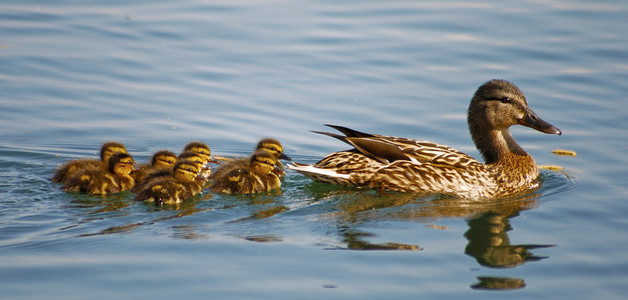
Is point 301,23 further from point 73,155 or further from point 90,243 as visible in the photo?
point 90,243

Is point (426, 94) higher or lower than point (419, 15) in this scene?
lower

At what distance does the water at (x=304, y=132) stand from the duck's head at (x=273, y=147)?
0.26 metres

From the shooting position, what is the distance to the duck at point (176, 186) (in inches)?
262

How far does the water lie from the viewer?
5422mm

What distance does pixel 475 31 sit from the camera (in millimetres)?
11562

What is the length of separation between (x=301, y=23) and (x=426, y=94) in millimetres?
2771

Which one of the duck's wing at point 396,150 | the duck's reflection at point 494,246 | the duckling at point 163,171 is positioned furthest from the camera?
the duck's wing at point 396,150

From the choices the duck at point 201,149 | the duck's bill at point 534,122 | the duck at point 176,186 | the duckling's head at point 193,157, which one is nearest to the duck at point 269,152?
the duck at point 201,149

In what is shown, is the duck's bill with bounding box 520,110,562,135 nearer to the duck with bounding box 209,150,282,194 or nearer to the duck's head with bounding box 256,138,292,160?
the duck's head with bounding box 256,138,292,160

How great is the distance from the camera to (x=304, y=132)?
8867mm

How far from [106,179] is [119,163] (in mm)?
233

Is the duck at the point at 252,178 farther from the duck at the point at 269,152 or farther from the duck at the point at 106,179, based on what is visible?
the duck at the point at 106,179

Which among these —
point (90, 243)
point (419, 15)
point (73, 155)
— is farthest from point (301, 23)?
point (90, 243)

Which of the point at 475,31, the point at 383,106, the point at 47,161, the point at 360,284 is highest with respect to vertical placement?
the point at 475,31
